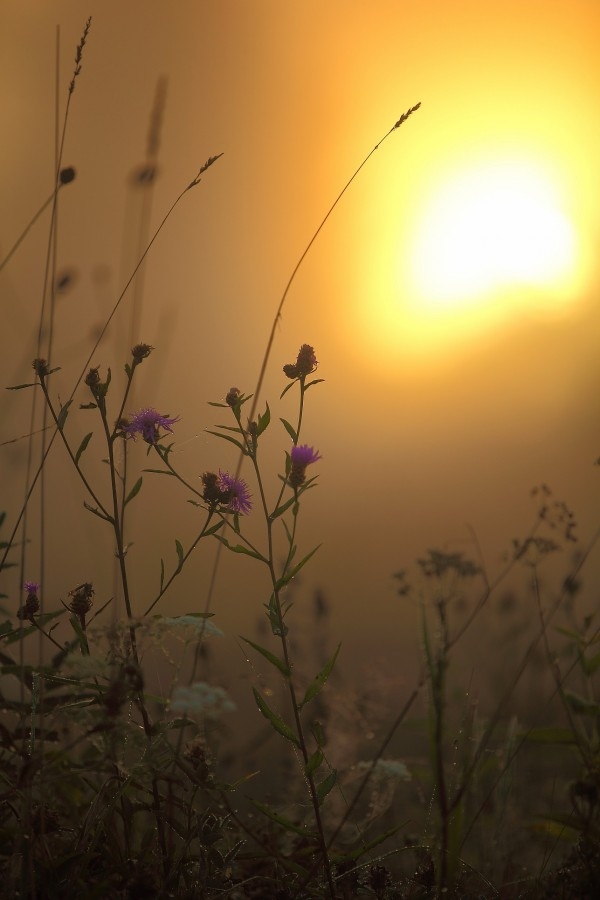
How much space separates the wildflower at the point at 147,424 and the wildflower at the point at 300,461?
0.28 meters

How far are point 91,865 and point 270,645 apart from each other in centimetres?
167

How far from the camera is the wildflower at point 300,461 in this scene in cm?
136

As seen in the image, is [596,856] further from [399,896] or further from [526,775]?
[526,775]

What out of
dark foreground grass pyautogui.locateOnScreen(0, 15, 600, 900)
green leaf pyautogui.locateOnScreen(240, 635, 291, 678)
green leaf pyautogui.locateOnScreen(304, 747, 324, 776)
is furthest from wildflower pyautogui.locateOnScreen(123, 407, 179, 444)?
green leaf pyautogui.locateOnScreen(304, 747, 324, 776)

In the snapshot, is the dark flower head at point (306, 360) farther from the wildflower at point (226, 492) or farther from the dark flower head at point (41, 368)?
the dark flower head at point (41, 368)

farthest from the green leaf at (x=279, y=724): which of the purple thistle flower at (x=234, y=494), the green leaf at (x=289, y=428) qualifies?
the green leaf at (x=289, y=428)

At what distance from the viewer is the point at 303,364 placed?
1569mm

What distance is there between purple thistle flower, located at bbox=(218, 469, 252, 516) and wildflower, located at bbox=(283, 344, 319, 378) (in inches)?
10.2

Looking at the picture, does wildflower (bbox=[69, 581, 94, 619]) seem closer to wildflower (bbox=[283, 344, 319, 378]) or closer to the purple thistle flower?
the purple thistle flower

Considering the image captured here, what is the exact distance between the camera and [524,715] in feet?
8.20

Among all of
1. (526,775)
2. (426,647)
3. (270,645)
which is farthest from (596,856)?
(270,645)

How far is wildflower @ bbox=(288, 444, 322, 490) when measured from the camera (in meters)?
1.36

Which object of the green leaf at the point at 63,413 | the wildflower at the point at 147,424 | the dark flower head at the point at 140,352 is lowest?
the green leaf at the point at 63,413

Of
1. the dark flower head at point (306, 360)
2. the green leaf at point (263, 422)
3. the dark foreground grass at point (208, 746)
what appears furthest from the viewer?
the dark flower head at point (306, 360)
